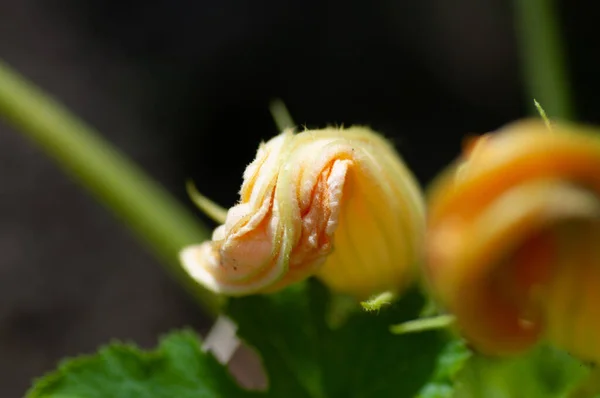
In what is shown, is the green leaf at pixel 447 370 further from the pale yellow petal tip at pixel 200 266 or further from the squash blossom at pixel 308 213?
the pale yellow petal tip at pixel 200 266

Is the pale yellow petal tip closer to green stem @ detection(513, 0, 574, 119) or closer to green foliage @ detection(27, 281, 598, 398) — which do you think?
green foliage @ detection(27, 281, 598, 398)

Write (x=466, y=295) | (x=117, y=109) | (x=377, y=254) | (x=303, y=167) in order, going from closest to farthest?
1. (x=466, y=295)
2. (x=303, y=167)
3. (x=377, y=254)
4. (x=117, y=109)

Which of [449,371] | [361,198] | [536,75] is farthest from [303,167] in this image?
[536,75]

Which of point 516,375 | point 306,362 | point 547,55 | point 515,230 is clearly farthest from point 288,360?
point 547,55

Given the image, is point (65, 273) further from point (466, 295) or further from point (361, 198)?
point (466, 295)

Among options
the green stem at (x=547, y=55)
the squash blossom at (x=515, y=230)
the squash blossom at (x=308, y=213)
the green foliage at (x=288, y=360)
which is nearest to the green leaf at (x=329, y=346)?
the green foliage at (x=288, y=360)

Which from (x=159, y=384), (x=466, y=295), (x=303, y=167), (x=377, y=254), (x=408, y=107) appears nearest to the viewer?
(x=466, y=295)

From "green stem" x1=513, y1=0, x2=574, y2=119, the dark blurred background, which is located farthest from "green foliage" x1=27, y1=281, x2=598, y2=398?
the dark blurred background
